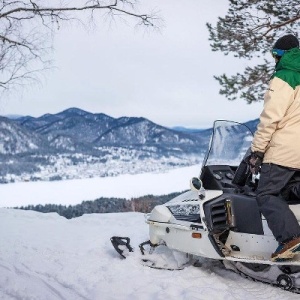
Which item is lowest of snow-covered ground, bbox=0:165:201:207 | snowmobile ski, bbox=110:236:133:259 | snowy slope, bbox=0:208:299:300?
snow-covered ground, bbox=0:165:201:207

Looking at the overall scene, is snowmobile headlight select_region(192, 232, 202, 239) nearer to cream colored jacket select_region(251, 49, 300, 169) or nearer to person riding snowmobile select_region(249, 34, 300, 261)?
person riding snowmobile select_region(249, 34, 300, 261)

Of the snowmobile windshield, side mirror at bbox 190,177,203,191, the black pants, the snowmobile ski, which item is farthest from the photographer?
the snowmobile ski

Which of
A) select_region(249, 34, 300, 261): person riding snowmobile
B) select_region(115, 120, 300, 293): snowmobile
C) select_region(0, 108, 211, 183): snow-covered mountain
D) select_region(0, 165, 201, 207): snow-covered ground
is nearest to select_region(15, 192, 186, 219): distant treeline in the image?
select_region(0, 165, 201, 207): snow-covered ground

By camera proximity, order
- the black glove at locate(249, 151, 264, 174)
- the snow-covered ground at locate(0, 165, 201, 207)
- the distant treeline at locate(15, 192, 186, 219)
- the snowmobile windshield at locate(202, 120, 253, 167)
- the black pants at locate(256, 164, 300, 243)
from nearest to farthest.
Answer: the black pants at locate(256, 164, 300, 243) < the black glove at locate(249, 151, 264, 174) < the snowmobile windshield at locate(202, 120, 253, 167) < the distant treeline at locate(15, 192, 186, 219) < the snow-covered ground at locate(0, 165, 201, 207)

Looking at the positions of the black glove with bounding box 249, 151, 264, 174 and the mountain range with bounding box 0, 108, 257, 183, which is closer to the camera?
the black glove with bounding box 249, 151, 264, 174

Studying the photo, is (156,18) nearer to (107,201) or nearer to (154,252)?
(154,252)

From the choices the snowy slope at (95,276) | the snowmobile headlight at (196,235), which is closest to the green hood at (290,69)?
the snowmobile headlight at (196,235)

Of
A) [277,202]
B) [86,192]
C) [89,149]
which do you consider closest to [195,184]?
[277,202]

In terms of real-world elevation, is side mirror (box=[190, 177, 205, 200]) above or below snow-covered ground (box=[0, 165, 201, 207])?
above

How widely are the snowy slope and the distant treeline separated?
53.4 feet

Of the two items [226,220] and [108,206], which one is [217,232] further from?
[108,206]

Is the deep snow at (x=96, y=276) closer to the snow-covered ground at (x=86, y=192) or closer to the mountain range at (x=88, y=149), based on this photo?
the snow-covered ground at (x=86, y=192)

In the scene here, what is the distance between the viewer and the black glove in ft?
13.0

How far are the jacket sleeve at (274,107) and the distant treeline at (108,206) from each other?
1831 cm
